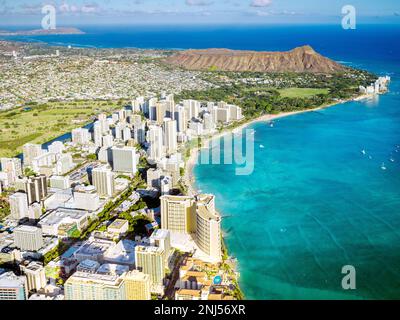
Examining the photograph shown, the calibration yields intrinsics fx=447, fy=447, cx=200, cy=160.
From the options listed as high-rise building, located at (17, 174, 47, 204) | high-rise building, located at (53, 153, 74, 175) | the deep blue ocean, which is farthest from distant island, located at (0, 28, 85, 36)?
the deep blue ocean

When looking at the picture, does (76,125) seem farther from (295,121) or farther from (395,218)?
(395,218)

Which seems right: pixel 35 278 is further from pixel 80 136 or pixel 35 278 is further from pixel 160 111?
pixel 160 111

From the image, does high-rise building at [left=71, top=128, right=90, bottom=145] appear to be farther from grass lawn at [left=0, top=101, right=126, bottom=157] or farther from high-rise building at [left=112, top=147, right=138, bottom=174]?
high-rise building at [left=112, top=147, right=138, bottom=174]

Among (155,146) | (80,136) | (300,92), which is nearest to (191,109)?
(155,146)

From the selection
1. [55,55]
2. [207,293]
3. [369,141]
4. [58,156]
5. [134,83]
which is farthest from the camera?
[55,55]
